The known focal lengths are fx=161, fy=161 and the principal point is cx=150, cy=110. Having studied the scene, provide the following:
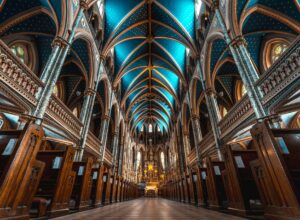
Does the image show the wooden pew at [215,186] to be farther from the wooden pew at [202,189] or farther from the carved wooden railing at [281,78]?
the carved wooden railing at [281,78]

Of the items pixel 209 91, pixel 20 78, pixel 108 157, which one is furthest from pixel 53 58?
pixel 108 157

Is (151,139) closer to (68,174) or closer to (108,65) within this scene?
(108,65)

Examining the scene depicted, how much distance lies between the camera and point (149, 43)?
17.2 meters

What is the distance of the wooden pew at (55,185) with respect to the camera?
3.80 m

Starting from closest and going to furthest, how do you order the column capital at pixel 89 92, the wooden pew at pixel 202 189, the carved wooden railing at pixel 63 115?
the wooden pew at pixel 202 189 < the carved wooden railing at pixel 63 115 < the column capital at pixel 89 92

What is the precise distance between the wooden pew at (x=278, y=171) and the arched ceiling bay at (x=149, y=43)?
37.9 feet

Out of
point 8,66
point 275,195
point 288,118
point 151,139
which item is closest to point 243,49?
point 288,118

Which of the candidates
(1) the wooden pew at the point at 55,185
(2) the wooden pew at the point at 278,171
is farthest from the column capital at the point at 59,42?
(2) the wooden pew at the point at 278,171

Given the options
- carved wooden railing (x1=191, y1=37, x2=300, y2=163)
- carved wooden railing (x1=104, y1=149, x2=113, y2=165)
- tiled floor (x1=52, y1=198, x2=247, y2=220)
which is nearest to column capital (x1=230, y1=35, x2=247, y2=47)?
carved wooden railing (x1=191, y1=37, x2=300, y2=163)

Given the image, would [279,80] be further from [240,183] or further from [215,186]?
[215,186]

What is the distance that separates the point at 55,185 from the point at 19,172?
1.51m

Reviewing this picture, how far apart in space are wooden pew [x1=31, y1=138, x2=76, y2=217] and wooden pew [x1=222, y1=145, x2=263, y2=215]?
14.3 ft

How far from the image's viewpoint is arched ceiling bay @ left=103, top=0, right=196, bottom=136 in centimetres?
1339

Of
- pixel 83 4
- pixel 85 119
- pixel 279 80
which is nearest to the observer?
pixel 279 80
